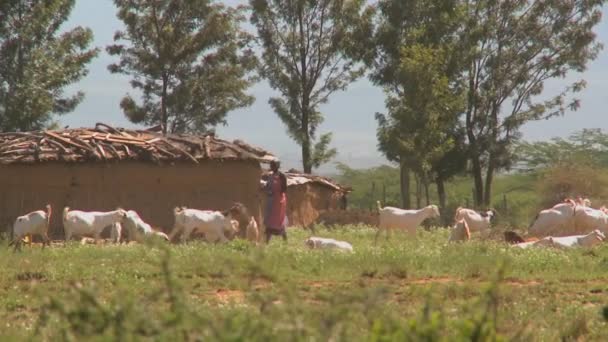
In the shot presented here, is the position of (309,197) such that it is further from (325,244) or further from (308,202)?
(325,244)

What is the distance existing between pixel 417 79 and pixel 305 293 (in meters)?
24.9

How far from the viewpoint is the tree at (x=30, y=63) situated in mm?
35281

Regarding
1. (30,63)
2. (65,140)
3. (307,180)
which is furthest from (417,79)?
(65,140)

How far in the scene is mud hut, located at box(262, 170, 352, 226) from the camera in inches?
1302

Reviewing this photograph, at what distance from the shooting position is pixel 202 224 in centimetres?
2023

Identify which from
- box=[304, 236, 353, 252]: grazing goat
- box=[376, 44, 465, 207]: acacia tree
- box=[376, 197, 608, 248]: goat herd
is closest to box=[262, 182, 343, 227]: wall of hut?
box=[376, 44, 465, 207]: acacia tree

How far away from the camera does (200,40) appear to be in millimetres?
42062

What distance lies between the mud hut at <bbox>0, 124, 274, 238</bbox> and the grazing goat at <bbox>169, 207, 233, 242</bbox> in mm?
2103

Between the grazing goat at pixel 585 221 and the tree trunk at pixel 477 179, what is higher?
the tree trunk at pixel 477 179

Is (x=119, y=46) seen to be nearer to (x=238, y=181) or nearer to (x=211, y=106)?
(x=211, y=106)

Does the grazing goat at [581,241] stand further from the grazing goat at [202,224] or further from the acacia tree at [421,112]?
the acacia tree at [421,112]

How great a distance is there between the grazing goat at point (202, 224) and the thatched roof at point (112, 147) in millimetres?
2286

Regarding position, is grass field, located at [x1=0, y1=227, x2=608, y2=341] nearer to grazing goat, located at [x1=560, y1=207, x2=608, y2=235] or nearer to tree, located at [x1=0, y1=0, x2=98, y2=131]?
grazing goat, located at [x1=560, y1=207, x2=608, y2=235]

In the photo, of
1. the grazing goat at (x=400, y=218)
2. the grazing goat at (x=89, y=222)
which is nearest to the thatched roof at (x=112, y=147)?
the grazing goat at (x=89, y=222)
